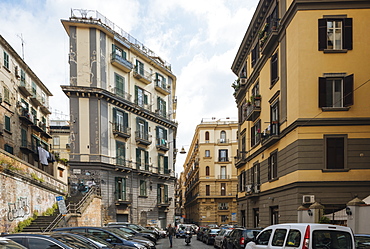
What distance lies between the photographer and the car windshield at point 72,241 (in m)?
11.8

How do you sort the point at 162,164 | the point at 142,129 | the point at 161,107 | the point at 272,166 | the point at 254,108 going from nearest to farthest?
the point at 272,166 → the point at 254,108 → the point at 142,129 → the point at 162,164 → the point at 161,107

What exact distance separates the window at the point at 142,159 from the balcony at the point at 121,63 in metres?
8.88

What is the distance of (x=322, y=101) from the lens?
21.3 m

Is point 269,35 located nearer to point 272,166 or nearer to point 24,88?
point 272,166

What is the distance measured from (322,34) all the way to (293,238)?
14.7 metres

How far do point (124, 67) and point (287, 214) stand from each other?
24537mm

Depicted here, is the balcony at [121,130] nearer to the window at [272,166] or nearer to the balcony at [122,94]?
the balcony at [122,94]

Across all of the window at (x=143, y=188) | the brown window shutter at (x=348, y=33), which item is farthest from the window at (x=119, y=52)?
the brown window shutter at (x=348, y=33)

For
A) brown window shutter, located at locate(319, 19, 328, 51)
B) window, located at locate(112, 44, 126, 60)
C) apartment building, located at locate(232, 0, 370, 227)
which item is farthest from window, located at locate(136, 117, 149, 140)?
brown window shutter, located at locate(319, 19, 328, 51)

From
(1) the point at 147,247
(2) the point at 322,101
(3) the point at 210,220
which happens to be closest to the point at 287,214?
(2) the point at 322,101

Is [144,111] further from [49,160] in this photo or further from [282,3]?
[282,3]

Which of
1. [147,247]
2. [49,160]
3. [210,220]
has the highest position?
[49,160]

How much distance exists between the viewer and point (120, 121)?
4062 cm

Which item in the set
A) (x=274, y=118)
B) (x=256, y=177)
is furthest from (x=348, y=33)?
(x=256, y=177)
